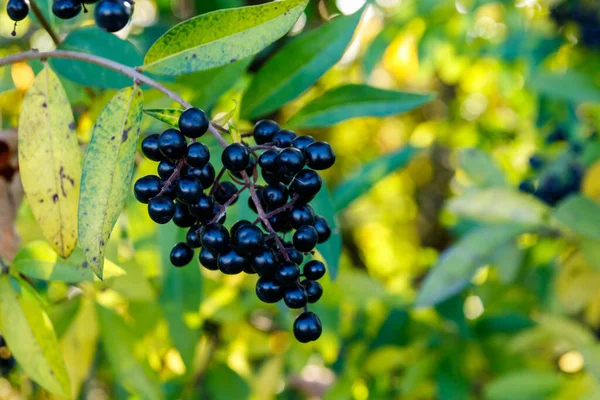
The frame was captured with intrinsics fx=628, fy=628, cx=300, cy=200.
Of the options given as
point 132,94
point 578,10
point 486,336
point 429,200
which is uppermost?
point 132,94

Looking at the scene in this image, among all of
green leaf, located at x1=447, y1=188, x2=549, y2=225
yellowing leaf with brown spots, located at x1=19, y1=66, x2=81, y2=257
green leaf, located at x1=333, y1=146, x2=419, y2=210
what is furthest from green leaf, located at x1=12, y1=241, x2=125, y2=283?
green leaf, located at x1=447, y1=188, x2=549, y2=225

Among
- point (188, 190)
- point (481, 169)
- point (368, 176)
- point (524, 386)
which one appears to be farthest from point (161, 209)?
point (481, 169)

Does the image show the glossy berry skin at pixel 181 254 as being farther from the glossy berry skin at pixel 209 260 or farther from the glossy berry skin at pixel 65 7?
the glossy berry skin at pixel 65 7

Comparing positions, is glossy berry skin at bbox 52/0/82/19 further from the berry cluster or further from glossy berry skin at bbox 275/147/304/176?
glossy berry skin at bbox 275/147/304/176


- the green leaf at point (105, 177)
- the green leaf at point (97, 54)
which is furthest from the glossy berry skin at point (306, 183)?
the green leaf at point (97, 54)

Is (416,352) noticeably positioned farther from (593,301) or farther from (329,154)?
(329,154)

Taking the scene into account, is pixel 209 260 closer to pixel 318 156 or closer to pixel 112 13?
pixel 318 156

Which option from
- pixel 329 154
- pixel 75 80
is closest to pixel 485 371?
pixel 329 154
